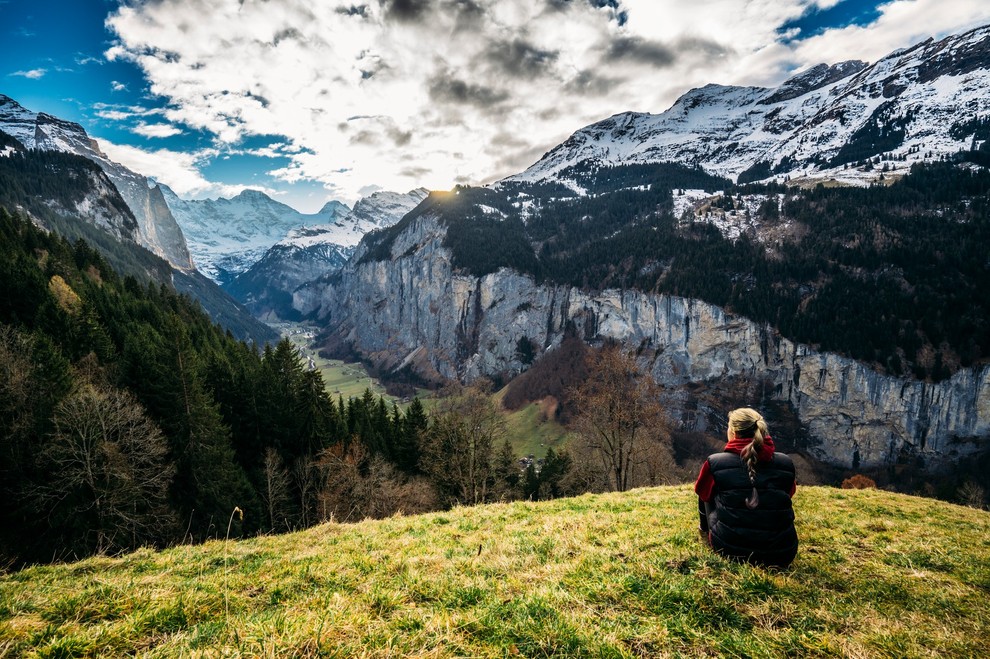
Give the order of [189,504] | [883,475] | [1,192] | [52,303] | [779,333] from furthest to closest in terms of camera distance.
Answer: [1,192] < [779,333] < [883,475] < [52,303] < [189,504]

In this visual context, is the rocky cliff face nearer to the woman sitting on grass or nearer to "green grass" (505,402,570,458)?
"green grass" (505,402,570,458)

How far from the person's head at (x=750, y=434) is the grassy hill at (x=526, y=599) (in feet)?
4.32

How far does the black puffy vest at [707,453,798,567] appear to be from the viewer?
650 cm

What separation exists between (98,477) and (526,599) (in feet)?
80.9

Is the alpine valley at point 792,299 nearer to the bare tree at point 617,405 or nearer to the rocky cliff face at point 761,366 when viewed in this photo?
the rocky cliff face at point 761,366

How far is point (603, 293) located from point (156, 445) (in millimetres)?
151089

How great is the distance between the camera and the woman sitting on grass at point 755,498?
21.3 ft

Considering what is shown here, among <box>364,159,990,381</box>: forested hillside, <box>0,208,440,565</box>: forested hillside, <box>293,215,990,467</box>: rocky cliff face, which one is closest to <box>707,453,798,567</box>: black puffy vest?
<box>0,208,440,565</box>: forested hillside

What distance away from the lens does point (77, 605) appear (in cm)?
500

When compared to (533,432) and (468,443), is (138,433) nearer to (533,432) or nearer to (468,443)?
(468,443)

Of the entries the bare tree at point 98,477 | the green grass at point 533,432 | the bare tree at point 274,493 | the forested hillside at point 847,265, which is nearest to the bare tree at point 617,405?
the bare tree at point 274,493

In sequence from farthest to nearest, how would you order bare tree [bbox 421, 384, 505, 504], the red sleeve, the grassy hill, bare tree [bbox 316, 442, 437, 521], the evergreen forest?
bare tree [bbox 421, 384, 505, 504], bare tree [bbox 316, 442, 437, 521], the evergreen forest, the red sleeve, the grassy hill

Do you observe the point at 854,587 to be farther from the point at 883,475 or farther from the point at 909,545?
the point at 883,475

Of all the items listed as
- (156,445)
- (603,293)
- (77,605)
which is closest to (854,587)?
(77,605)
